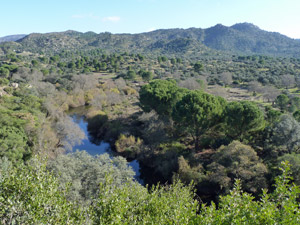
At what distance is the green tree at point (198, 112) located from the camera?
29.6 meters

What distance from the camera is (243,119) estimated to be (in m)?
28.2

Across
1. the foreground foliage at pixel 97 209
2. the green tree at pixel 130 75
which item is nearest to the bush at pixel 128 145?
the foreground foliage at pixel 97 209

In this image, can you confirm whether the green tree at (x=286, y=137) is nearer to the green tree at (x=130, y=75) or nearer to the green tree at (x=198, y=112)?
the green tree at (x=198, y=112)

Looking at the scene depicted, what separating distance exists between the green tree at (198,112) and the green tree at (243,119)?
189 centimetres

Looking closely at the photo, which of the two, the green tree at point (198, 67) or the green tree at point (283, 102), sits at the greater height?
the green tree at point (198, 67)

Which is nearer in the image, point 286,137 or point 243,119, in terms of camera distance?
point 286,137

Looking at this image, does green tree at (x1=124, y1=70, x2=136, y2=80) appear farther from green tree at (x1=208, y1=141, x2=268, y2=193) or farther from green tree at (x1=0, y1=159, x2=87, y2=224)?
green tree at (x1=0, y1=159, x2=87, y2=224)

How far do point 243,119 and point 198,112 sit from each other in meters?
5.67

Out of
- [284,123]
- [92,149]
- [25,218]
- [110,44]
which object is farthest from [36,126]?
[110,44]

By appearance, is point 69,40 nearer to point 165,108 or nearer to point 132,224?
point 165,108

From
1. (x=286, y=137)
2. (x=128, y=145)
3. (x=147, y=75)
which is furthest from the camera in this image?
(x=147, y=75)

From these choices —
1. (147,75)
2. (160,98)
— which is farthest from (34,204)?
(147,75)

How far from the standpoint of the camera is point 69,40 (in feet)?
629

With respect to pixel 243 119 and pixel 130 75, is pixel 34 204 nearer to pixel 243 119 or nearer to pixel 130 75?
pixel 243 119
